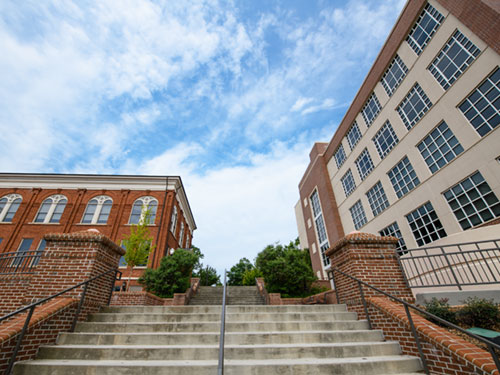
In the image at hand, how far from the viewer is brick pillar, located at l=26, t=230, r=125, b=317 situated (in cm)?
479

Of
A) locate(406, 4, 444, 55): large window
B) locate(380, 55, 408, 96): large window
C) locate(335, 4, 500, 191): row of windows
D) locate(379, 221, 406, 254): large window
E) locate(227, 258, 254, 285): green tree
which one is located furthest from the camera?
locate(227, 258, 254, 285): green tree

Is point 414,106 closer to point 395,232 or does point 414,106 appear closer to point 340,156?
point 395,232

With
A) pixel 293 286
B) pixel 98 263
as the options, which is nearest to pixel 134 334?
pixel 98 263

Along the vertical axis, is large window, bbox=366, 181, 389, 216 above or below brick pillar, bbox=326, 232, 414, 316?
above

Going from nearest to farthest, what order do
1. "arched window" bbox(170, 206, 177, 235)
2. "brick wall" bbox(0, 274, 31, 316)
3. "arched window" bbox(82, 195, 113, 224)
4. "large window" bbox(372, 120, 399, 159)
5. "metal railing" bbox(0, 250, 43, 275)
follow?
1. "brick wall" bbox(0, 274, 31, 316)
2. "metal railing" bbox(0, 250, 43, 275)
3. "large window" bbox(372, 120, 399, 159)
4. "arched window" bbox(82, 195, 113, 224)
5. "arched window" bbox(170, 206, 177, 235)

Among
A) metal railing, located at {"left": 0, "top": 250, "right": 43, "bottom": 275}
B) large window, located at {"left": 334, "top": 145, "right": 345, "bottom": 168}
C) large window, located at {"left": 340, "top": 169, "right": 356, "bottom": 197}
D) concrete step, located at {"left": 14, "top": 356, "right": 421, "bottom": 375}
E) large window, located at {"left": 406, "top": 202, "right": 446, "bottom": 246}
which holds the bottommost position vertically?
concrete step, located at {"left": 14, "top": 356, "right": 421, "bottom": 375}

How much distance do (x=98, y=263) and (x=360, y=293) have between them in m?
5.75

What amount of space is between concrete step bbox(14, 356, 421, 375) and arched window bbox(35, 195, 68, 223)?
22.6 metres

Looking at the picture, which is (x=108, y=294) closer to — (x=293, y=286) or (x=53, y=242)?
(x=53, y=242)

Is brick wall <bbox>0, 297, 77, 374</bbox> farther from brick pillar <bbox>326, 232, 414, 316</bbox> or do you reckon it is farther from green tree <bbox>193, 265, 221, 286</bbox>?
green tree <bbox>193, 265, 221, 286</bbox>

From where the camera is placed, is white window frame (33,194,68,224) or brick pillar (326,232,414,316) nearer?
brick pillar (326,232,414,316)

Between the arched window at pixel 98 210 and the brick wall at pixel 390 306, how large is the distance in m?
20.9

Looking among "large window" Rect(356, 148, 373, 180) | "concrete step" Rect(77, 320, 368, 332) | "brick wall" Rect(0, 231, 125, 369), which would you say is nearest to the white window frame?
"brick wall" Rect(0, 231, 125, 369)

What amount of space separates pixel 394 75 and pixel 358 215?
11516 mm
